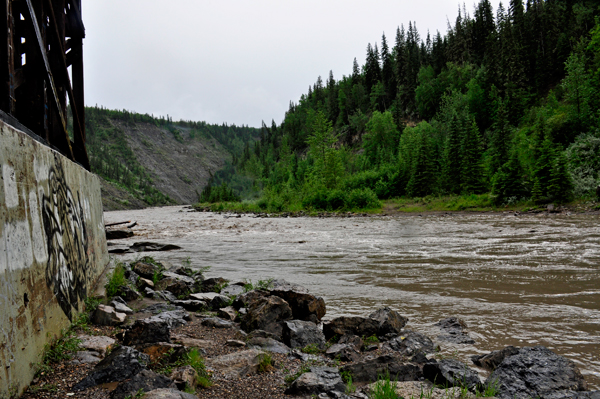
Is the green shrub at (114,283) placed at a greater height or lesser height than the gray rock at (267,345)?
greater

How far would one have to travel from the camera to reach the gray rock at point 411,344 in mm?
5336

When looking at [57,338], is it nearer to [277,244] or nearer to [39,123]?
[39,123]

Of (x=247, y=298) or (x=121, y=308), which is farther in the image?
(x=247, y=298)

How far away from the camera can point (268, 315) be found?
6258 mm

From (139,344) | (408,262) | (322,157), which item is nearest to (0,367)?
(139,344)

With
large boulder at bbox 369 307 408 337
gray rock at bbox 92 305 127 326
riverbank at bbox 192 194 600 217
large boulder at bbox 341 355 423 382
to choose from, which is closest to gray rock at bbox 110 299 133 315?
gray rock at bbox 92 305 127 326

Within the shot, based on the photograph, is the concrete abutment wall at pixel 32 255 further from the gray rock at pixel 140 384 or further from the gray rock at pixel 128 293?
the gray rock at pixel 128 293

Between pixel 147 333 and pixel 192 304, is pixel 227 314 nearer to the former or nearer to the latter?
pixel 192 304

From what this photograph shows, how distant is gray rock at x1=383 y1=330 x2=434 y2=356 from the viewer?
17.5ft

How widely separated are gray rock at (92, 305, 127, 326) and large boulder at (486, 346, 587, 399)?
524cm

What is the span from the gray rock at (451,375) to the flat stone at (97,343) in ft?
12.8

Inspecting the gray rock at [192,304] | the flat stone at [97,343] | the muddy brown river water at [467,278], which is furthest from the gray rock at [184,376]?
the muddy brown river water at [467,278]

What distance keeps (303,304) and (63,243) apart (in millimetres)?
4087

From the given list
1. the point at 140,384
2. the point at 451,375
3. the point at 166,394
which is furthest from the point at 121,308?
the point at 451,375
